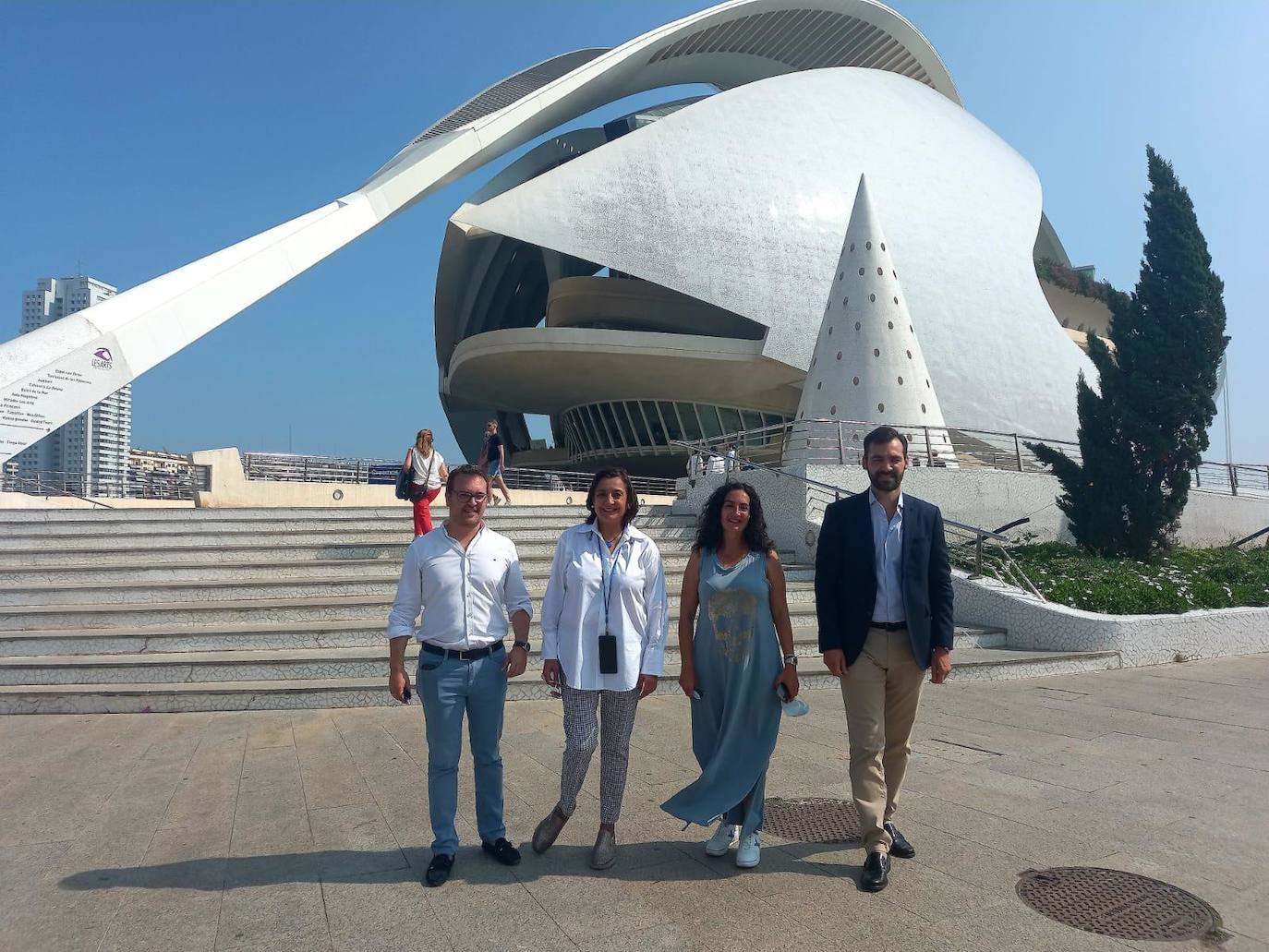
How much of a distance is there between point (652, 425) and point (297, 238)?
13571mm

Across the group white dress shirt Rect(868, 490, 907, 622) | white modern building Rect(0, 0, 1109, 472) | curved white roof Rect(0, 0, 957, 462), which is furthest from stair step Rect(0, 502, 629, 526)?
white dress shirt Rect(868, 490, 907, 622)

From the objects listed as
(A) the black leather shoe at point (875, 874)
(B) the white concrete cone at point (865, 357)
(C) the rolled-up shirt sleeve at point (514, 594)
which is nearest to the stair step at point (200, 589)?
(C) the rolled-up shirt sleeve at point (514, 594)

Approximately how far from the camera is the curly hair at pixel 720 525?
3154 mm

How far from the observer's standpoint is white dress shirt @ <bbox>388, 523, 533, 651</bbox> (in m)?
3.04

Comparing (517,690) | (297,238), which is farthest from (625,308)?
(517,690)

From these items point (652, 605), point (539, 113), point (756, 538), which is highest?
point (539, 113)

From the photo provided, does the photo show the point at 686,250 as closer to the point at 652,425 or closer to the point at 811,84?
the point at 652,425

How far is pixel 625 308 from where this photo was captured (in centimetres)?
2925

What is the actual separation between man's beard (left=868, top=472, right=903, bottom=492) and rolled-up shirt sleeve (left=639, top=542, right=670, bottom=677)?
0.87m

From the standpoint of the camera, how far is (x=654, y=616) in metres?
3.17

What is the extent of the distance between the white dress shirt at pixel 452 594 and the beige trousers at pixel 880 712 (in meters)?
1.28

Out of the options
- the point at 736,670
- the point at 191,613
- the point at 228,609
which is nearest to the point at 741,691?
the point at 736,670

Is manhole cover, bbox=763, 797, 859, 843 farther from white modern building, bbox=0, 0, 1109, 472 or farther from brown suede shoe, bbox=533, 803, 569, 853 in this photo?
white modern building, bbox=0, 0, 1109, 472

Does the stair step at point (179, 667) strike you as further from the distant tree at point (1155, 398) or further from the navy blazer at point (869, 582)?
the distant tree at point (1155, 398)
